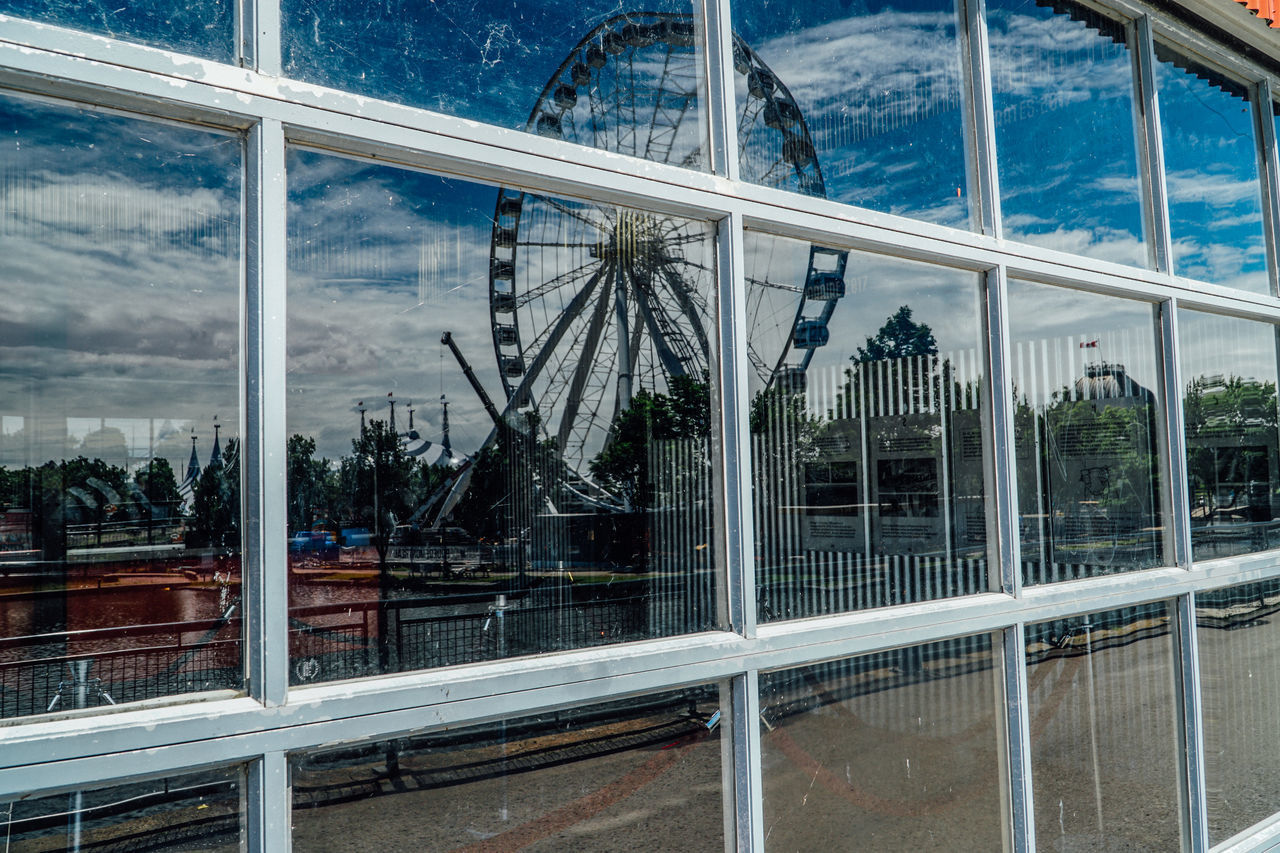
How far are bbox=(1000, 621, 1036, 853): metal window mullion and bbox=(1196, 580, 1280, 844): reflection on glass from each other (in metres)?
0.91

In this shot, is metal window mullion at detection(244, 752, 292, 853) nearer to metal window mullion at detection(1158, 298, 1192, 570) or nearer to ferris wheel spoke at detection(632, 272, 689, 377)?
ferris wheel spoke at detection(632, 272, 689, 377)

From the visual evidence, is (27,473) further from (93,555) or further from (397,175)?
(397,175)

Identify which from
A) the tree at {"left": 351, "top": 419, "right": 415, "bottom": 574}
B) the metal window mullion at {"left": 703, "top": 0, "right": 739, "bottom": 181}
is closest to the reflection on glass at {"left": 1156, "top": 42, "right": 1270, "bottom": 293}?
the metal window mullion at {"left": 703, "top": 0, "right": 739, "bottom": 181}

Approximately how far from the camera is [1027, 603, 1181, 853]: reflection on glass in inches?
75.6

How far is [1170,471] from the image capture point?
92.4 inches

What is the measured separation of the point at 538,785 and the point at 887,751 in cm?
74

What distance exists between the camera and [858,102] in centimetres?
177

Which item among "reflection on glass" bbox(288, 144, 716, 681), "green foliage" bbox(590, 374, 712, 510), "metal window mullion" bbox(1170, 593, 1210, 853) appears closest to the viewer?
"reflection on glass" bbox(288, 144, 716, 681)

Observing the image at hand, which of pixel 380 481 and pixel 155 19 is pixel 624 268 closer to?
pixel 380 481

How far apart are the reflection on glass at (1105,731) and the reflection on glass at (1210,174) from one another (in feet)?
3.63

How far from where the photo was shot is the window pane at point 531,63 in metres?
1.11

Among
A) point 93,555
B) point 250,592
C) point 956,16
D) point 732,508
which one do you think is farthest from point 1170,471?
point 93,555

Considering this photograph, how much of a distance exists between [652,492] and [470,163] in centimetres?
58

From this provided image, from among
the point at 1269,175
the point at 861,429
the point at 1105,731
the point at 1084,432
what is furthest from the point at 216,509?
the point at 1269,175
